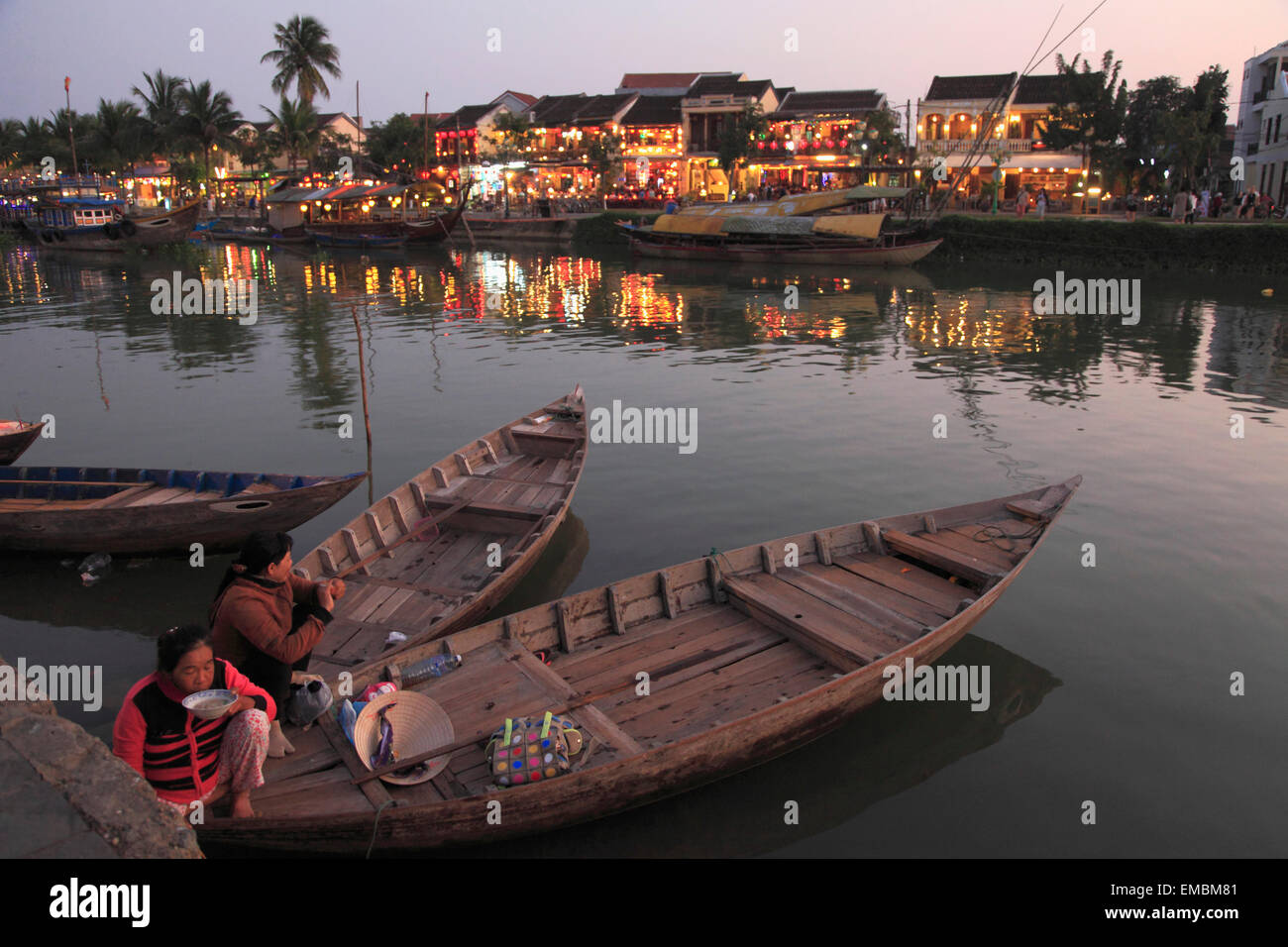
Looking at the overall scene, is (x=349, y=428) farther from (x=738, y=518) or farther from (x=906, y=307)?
(x=906, y=307)

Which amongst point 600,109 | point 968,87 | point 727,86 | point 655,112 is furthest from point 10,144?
point 968,87

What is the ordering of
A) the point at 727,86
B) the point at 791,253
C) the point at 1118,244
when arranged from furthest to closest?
the point at 727,86 → the point at 791,253 → the point at 1118,244

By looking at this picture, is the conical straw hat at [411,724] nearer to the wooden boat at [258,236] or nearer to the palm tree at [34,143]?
the wooden boat at [258,236]

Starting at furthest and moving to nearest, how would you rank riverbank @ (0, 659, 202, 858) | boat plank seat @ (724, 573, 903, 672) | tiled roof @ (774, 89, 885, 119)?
tiled roof @ (774, 89, 885, 119), boat plank seat @ (724, 573, 903, 672), riverbank @ (0, 659, 202, 858)

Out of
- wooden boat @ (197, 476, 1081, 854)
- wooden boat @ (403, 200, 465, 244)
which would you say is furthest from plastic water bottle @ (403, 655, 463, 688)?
wooden boat @ (403, 200, 465, 244)

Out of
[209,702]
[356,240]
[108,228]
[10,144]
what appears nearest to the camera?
[209,702]

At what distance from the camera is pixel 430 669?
5941 mm

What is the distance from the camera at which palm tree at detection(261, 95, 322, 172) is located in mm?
59219

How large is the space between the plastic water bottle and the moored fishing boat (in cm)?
3341

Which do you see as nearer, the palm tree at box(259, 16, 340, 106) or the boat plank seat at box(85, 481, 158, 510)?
the boat plank seat at box(85, 481, 158, 510)

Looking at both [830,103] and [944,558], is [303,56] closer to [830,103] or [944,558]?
[830,103]

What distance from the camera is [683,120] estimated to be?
59625 mm

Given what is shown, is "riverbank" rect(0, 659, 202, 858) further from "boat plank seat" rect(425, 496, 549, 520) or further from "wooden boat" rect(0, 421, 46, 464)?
"wooden boat" rect(0, 421, 46, 464)

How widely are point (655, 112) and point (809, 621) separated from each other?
5981 centimetres
